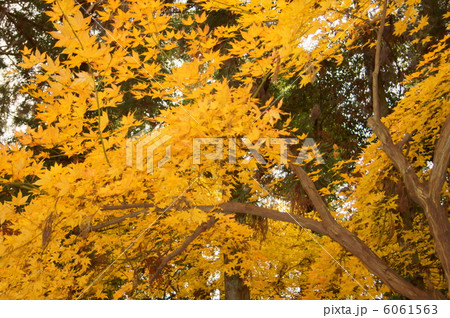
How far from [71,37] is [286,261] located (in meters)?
7.62

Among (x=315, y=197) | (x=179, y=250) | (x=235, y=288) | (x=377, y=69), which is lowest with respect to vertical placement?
(x=235, y=288)

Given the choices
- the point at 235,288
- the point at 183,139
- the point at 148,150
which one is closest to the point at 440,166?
the point at 183,139

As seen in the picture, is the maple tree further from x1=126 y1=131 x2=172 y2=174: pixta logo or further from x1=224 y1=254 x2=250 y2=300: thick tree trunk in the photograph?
x1=224 y1=254 x2=250 y2=300: thick tree trunk

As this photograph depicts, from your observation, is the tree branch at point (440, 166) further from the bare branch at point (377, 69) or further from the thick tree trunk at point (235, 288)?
the thick tree trunk at point (235, 288)

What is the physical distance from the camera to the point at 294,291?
34.0 feet

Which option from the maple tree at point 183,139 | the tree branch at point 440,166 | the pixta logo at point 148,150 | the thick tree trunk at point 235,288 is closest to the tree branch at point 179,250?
the maple tree at point 183,139

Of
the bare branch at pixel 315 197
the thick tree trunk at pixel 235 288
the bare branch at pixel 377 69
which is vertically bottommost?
the thick tree trunk at pixel 235 288

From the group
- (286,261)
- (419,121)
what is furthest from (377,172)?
(286,261)

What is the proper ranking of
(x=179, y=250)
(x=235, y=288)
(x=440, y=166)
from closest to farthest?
(x=440, y=166)
(x=179, y=250)
(x=235, y=288)

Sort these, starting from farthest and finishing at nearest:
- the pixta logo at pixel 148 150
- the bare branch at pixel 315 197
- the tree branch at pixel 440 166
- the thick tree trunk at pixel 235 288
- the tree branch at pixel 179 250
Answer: the thick tree trunk at pixel 235 288 < the bare branch at pixel 315 197 < the tree branch at pixel 179 250 < the tree branch at pixel 440 166 < the pixta logo at pixel 148 150

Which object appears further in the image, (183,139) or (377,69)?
(377,69)

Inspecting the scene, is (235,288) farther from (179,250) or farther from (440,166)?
(440,166)

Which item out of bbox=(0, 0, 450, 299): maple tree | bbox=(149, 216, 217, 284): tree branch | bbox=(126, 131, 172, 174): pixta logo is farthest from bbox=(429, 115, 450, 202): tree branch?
bbox=(126, 131, 172, 174): pixta logo
